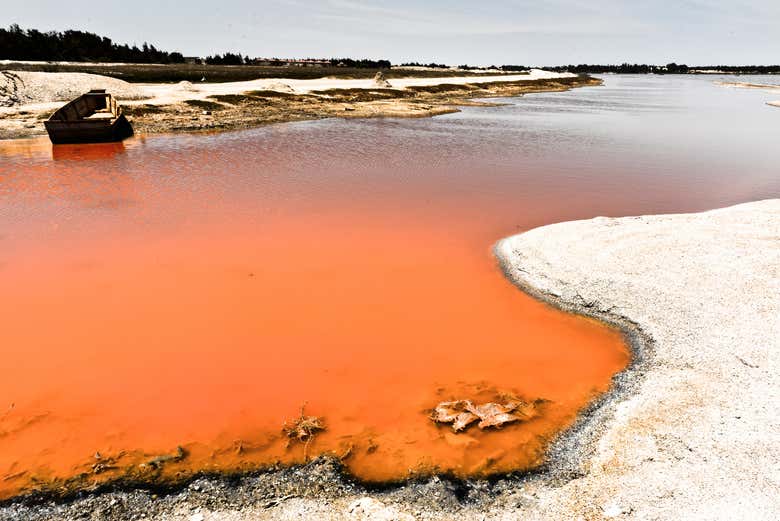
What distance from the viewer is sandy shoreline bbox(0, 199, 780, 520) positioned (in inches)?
205

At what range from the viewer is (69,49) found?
121812 mm

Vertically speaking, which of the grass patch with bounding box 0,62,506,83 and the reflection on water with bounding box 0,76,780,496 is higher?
the grass patch with bounding box 0,62,506,83

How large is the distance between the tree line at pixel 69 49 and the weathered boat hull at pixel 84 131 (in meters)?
115

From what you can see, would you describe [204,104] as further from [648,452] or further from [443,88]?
[443,88]

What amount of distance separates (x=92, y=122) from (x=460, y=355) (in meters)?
31.0

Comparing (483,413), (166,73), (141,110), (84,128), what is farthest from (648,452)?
(166,73)

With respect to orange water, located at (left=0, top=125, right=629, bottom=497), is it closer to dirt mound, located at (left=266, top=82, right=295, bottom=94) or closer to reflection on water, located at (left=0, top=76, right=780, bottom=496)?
reflection on water, located at (left=0, top=76, right=780, bottom=496)

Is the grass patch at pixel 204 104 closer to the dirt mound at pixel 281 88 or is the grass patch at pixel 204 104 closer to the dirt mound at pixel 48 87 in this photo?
the dirt mound at pixel 48 87

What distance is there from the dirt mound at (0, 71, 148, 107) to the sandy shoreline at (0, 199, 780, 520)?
48861 millimetres

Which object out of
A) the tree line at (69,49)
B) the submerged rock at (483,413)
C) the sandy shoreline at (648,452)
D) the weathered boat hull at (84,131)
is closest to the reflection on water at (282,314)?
the submerged rock at (483,413)

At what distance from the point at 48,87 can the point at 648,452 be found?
56.8 meters

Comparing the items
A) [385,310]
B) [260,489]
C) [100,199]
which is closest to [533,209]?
[385,310]

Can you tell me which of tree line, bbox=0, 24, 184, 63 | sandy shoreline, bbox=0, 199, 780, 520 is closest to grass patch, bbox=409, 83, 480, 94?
A: sandy shoreline, bbox=0, 199, 780, 520

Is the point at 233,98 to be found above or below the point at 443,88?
below
